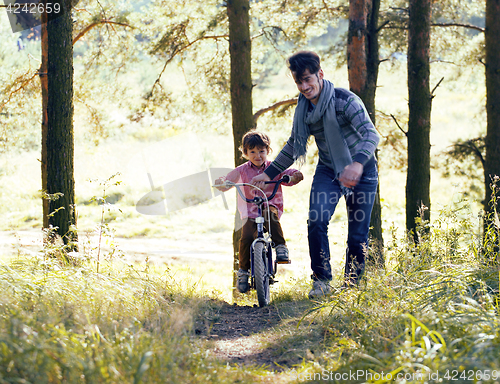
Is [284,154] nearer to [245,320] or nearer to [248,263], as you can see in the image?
[248,263]

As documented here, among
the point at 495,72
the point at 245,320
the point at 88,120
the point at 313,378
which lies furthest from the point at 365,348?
the point at 88,120

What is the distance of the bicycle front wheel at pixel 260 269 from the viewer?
14.1 ft

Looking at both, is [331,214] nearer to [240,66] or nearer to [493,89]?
[240,66]

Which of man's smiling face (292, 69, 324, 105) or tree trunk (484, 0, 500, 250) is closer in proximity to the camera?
man's smiling face (292, 69, 324, 105)

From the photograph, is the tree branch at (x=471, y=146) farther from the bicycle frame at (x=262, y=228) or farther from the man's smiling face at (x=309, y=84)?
the man's smiling face at (x=309, y=84)

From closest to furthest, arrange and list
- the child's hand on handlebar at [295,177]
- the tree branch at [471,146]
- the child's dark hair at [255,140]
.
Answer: the child's hand on handlebar at [295,177]
the child's dark hair at [255,140]
the tree branch at [471,146]

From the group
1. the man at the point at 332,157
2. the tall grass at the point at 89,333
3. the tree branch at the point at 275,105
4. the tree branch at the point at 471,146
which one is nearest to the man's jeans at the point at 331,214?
the man at the point at 332,157

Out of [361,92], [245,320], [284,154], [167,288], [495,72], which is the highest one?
[495,72]

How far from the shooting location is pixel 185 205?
55.5 feet

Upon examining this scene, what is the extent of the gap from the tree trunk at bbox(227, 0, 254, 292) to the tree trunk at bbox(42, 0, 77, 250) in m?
2.54

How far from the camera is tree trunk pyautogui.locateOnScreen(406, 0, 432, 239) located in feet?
21.3

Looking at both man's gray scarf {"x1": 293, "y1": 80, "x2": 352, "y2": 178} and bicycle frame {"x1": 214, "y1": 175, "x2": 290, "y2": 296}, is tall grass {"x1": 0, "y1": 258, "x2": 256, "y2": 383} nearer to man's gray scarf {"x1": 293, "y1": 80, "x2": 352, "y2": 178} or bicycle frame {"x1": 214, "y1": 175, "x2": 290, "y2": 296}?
bicycle frame {"x1": 214, "y1": 175, "x2": 290, "y2": 296}

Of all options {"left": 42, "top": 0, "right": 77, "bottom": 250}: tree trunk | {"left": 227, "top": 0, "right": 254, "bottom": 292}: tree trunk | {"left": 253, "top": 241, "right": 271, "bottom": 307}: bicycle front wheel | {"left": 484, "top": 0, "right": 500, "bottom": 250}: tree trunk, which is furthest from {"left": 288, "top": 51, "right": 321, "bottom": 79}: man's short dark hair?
{"left": 484, "top": 0, "right": 500, "bottom": 250}: tree trunk

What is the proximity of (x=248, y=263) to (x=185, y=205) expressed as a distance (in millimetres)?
12366
